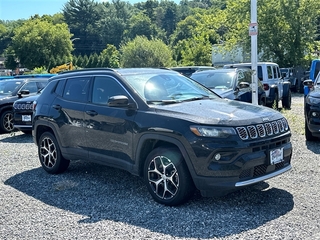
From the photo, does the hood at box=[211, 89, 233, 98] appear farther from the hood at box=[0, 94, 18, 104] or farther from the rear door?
the hood at box=[0, 94, 18, 104]

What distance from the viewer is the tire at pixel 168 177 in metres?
4.82

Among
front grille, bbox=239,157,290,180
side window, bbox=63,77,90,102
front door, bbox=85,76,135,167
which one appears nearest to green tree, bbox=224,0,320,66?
side window, bbox=63,77,90,102

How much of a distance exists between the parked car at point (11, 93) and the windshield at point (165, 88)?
7249mm

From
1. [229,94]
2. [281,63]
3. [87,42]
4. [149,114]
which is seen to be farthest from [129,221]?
[87,42]

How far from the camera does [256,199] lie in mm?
5152

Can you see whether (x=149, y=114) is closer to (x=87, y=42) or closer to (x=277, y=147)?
(x=277, y=147)

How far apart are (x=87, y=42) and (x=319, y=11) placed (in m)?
96.7

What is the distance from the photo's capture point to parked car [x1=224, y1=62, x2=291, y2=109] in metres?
14.0

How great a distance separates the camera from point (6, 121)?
12109mm

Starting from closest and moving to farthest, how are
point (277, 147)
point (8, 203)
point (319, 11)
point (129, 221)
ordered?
point (129, 221) < point (277, 147) < point (8, 203) < point (319, 11)

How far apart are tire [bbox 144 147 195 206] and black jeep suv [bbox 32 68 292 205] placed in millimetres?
12

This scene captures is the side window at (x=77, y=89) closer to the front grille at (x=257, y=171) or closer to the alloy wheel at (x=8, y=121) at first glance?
the front grille at (x=257, y=171)

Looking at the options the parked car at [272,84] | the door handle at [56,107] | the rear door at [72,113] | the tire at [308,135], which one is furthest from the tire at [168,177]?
the parked car at [272,84]

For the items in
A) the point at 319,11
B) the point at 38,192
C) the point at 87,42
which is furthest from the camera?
the point at 87,42
